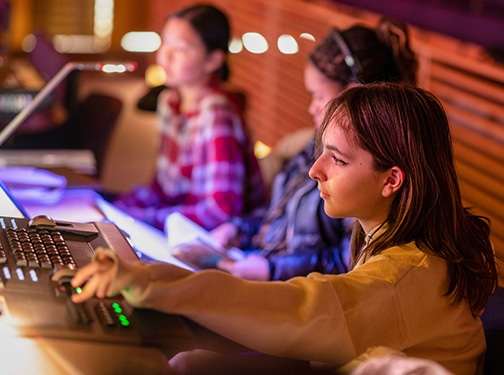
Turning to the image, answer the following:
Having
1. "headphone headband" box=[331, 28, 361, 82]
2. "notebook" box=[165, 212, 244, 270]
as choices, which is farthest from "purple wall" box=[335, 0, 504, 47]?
"notebook" box=[165, 212, 244, 270]

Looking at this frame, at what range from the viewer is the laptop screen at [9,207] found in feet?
6.56

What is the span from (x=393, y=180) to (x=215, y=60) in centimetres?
183

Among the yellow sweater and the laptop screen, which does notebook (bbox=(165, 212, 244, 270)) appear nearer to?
the laptop screen

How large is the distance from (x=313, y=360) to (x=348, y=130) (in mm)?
394

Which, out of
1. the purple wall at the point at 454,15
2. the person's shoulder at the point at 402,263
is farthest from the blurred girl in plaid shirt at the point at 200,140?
the purple wall at the point at 454,15

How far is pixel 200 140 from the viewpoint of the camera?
3.14m

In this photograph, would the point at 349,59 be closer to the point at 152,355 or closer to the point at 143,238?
the point at 143,238

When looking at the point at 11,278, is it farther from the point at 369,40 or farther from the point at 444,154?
the point at 369,40

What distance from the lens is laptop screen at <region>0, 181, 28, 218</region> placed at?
6.56 feet

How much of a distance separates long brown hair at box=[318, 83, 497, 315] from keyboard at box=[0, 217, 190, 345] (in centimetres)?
42

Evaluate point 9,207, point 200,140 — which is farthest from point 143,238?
point 200,140

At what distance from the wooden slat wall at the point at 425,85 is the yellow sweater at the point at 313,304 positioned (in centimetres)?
110

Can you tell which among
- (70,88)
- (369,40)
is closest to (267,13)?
(70,88)

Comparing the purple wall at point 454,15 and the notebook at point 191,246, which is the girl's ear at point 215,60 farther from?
the purple wall at point 454,15
